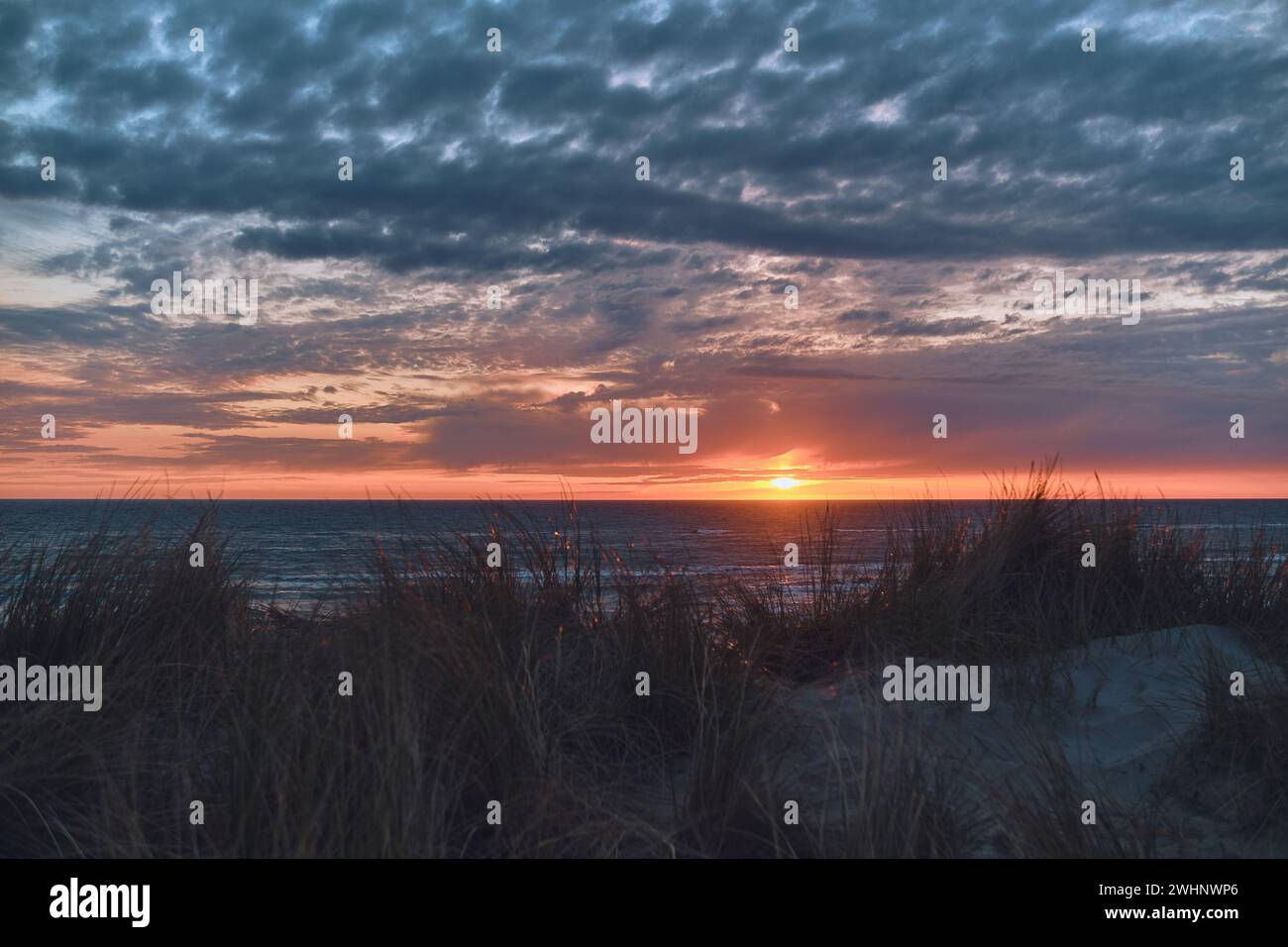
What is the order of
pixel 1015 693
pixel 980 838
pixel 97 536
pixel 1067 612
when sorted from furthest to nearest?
pixel 1067 612 → pixel 97 536 → pixel 1015 693 → pixel 980 838

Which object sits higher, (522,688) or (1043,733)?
(522,688)

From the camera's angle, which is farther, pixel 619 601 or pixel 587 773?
pixel 619 601

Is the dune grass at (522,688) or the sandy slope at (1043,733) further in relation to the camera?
the sandy slope at (1043,733)

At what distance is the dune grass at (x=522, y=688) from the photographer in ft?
9.64

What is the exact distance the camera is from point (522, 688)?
3.50m

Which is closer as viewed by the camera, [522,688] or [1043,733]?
[522,688]

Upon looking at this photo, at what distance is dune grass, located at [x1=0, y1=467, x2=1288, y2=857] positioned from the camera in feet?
9.64

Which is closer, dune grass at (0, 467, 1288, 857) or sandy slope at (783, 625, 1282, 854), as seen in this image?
dune grass at (0, 467, 1288, 857)
